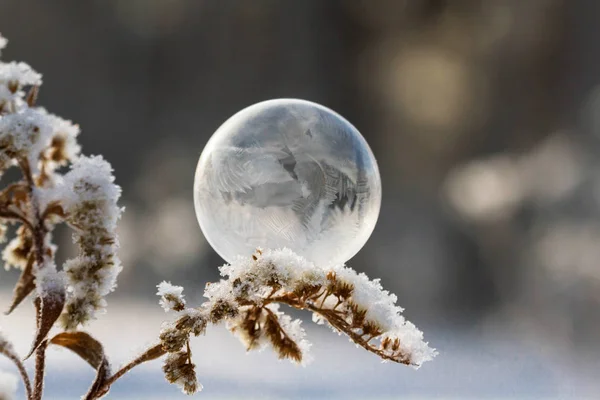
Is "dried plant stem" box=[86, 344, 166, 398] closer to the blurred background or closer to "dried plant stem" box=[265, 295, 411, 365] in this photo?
"dried plant stem" box=[265, 295, 411, 365]

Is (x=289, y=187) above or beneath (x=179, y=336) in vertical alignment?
above

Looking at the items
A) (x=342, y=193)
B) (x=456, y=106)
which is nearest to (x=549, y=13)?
(x=456, y=106)

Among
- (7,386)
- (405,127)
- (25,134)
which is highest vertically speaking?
(405,127)

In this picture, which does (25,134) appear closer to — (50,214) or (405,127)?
(50,214)

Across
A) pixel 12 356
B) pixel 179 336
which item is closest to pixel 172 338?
pixel 179 336

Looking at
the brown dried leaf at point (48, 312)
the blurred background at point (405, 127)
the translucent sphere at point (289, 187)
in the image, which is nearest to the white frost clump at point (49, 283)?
the brown dried leaf at point (48, 312)

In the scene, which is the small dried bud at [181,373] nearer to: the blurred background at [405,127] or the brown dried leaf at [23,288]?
the brown dried leaf at [23,288]

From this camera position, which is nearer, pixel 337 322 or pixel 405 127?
pixel 337 322

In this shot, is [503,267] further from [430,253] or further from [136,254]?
[136,254]
